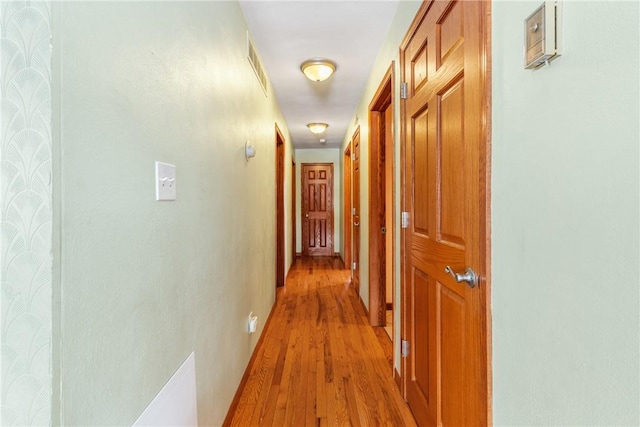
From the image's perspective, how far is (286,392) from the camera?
194 centimetres

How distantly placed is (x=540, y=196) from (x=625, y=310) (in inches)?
11.7

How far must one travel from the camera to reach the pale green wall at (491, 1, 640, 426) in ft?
1.86

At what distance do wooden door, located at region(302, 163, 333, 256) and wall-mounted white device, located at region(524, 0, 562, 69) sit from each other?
240 inches

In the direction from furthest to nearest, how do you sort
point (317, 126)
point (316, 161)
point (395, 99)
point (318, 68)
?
point (316, 161)
point (317, 126)
point (318, 68)
point (395, 99)

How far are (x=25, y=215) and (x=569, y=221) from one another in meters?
1.04

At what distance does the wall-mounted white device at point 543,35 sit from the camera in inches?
27.6

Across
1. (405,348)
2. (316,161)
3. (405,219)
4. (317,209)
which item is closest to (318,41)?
(405,219)

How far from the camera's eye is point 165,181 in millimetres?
1016

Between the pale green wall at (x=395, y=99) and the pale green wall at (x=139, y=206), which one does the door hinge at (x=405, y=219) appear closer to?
the pale green wall at (x=395, y=99)

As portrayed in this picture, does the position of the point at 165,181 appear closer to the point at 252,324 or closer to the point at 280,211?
the point at 252,324

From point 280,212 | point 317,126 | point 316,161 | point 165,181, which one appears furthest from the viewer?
point 316,161

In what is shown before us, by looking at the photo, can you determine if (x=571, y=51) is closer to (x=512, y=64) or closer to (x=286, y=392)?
(x=512, y=64)

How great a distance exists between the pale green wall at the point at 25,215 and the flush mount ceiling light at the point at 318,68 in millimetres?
2283

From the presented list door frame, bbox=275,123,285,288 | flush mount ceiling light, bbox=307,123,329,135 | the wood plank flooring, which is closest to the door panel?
flush mount ceiling light, bbox=307,123,329,135
